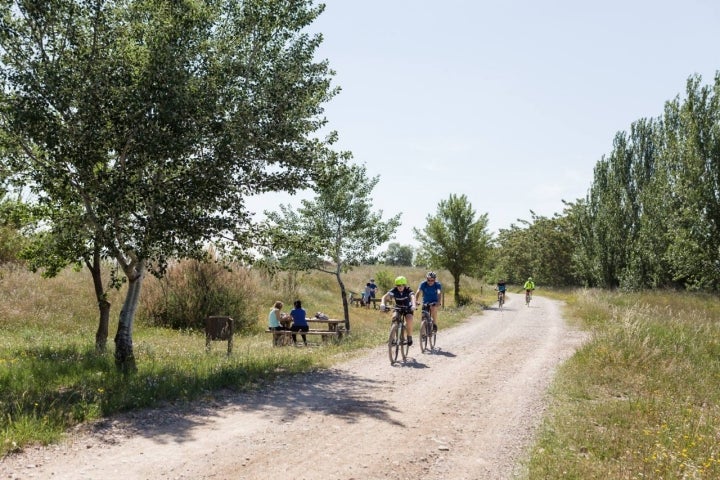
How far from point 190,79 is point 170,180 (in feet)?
6.42

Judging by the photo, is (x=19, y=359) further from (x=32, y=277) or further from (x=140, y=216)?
(x=32, y=277)

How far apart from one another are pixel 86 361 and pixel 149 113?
5.08m

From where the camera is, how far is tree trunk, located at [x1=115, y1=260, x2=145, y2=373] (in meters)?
10.5

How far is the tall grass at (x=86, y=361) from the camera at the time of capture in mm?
7094

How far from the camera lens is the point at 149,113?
957 centimetres

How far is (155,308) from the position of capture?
67.8 ft

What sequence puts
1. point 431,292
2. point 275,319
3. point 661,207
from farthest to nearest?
point 661,207
point 275,319
point 431,292

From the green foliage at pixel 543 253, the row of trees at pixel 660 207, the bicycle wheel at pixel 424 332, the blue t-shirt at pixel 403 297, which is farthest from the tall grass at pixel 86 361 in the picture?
the green foliage at pixel 543 253

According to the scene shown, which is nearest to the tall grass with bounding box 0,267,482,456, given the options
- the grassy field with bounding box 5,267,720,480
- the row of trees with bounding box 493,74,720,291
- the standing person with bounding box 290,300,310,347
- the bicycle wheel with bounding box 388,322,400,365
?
the grassy field with bounding box 5,267,720,480

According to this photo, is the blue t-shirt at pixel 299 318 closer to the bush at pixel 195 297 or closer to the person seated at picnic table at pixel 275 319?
the person seated at picnic table at pixel 275 319

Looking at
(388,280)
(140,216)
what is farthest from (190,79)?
(388,280)

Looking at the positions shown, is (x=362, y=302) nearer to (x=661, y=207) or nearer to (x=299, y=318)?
(x=299, y=318)

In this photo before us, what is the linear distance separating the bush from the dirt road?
37.1 ft

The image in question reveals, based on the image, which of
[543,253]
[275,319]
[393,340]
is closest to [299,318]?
[275,319]
